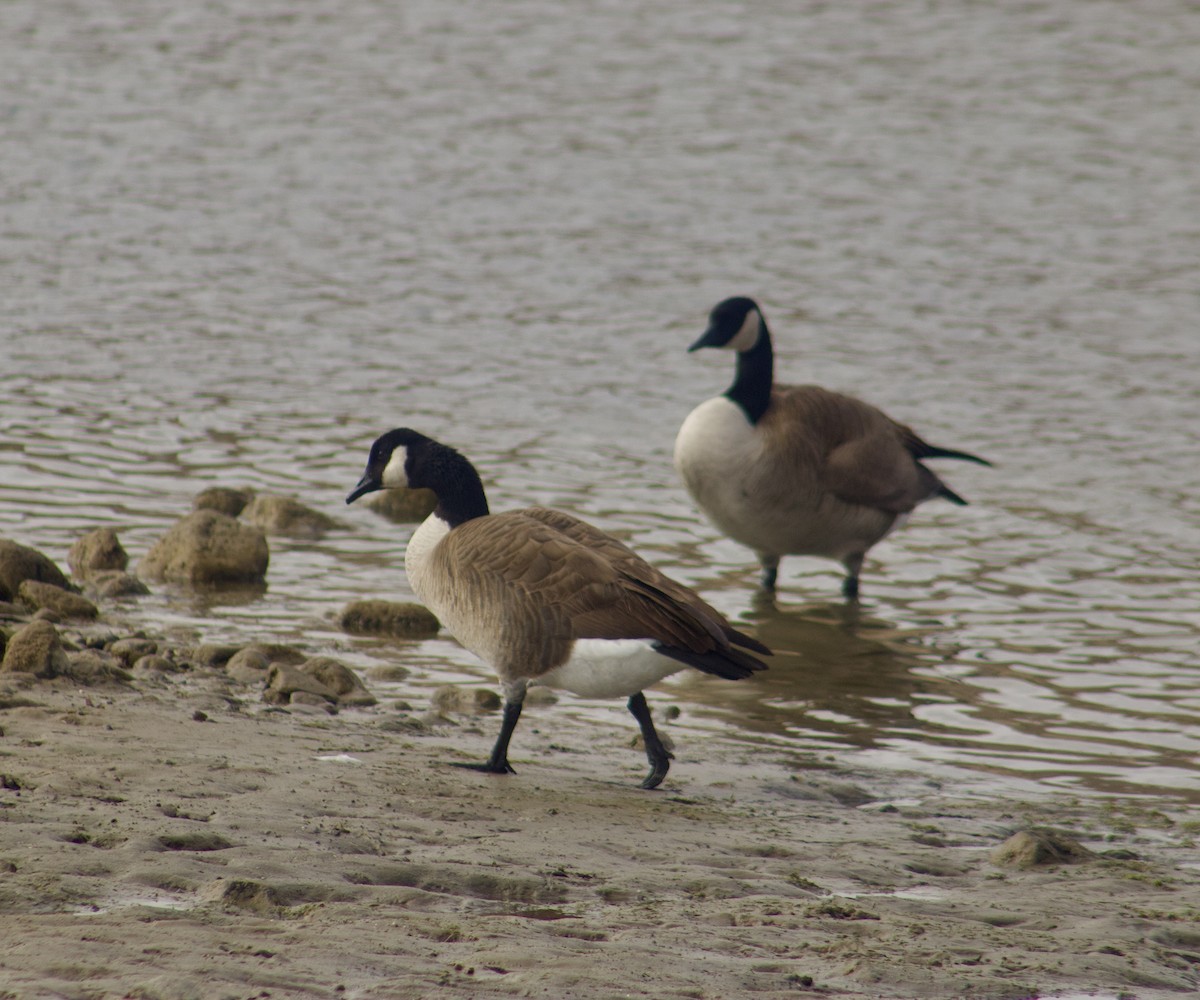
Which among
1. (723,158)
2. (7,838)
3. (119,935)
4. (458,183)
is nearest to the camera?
(119,935)

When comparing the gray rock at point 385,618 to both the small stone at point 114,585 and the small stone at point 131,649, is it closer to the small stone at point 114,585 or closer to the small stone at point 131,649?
the small stone at point 114,585

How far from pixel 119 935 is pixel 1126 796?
4534mm

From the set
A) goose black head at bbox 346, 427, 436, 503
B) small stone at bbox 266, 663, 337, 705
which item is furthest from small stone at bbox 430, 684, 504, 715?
goose black head at bbox 346, 427, 436, 503

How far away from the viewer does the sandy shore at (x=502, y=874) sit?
15.0 ft

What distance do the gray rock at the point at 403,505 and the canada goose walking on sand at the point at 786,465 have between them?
1959 millimetres

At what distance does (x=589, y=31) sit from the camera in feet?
101

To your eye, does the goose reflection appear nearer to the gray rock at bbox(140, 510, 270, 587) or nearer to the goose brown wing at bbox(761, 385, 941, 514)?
the goose brown wing at bbox(761, 385, 941, 514)

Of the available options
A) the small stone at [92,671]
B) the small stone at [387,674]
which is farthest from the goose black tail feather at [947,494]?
the small stone at [92,671]

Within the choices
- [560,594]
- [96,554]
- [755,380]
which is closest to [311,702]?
[560,594]

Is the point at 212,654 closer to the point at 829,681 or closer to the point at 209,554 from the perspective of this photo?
the point at 209,554

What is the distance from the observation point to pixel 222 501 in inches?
440

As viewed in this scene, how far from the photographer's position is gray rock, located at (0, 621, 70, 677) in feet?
23.4

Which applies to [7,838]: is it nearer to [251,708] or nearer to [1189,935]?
[251,708]

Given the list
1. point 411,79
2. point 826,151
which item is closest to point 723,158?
point 826,151
